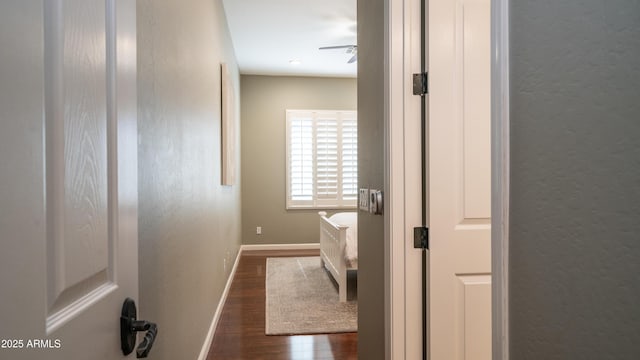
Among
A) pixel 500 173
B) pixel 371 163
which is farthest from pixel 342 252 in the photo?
pixel 500 173

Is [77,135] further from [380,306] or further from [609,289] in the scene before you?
[380,306]

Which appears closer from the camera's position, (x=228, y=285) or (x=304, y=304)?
(x=304, y=304)

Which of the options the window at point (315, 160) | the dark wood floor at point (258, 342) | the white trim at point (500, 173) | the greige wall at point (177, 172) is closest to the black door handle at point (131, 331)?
the greige wall at point (177, 172)

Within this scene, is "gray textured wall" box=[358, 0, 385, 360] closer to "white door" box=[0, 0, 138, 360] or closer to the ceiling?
"white door" box=[0, 0, 138, 360]

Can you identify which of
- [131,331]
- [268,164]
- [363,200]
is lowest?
[131,331]

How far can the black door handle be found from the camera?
0.77m

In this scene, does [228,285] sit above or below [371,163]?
below

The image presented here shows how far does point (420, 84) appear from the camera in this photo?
1.51 metres

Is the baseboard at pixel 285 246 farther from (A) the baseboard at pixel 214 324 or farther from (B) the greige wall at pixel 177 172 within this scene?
(B) the greige wall at pixel 177 172

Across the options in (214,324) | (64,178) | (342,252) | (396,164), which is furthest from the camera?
(342,252)

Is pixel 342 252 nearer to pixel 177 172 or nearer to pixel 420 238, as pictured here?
pixel 177 172

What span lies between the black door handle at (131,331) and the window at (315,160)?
19.2ft

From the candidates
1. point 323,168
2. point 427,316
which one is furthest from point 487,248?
point 323,168

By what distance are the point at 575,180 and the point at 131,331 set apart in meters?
0.93
